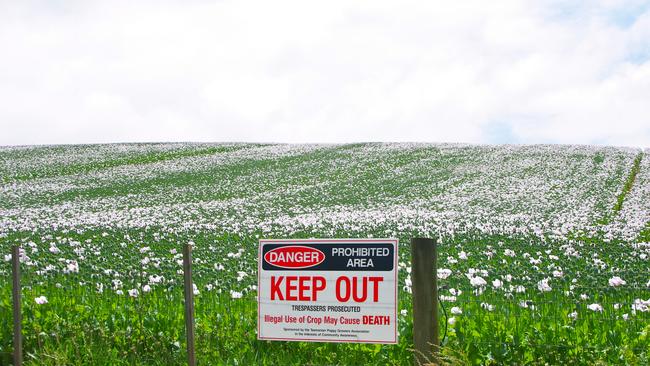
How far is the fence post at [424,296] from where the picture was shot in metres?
5.27

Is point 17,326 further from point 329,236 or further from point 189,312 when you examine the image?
point 329,236

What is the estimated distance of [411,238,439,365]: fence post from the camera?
208 inches

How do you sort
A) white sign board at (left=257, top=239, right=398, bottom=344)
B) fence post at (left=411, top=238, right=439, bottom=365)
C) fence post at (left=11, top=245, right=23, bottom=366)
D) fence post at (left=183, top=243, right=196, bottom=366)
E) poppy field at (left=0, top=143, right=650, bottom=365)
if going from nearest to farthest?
fence post at (left=411, top=238, right=439, bottom=365), white sign board at (left=257, top=239, right=398, bottom=344), fence post at (left=183, top=243, right=196, bottom=366), poppy field at (left=0, top=143, right=650, bottom=365), fence post at (left=11, top=245, right=23, bottom=366)

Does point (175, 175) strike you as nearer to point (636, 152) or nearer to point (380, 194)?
point (380, 194)

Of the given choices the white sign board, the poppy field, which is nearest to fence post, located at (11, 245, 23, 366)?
the poppy field

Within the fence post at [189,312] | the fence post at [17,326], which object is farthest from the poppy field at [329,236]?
the fence post at [189,312]

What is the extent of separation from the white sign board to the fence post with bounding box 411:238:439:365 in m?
0.18

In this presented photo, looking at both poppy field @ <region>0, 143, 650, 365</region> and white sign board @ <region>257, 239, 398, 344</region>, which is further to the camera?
poppy field @ <region>0, 143, 650, 365</region>

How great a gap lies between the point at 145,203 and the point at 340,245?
982 inches

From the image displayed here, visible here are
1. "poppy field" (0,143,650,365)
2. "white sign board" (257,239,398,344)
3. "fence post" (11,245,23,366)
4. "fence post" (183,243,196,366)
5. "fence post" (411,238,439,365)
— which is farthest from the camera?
"fence post" (11,245,23,366)

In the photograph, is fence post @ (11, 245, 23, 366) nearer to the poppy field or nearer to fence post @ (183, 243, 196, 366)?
the poppy field

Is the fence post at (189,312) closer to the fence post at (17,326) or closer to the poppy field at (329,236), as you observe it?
the poppy field at (329,236)

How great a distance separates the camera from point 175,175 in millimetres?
41219

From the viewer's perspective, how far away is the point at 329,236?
55.9 feet
